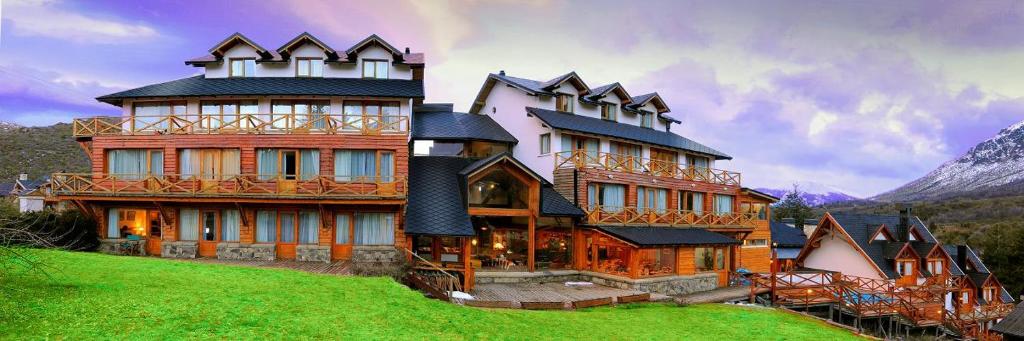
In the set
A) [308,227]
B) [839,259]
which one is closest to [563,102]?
[308,227]

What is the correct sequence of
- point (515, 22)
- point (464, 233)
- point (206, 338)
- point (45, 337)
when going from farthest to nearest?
point (515, 22)
point (464, 233)
point (206, 338)
point (45, 337)

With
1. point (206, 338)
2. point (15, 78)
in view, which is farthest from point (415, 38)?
point (15, 78)

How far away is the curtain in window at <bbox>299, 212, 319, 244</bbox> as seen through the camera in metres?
25.1

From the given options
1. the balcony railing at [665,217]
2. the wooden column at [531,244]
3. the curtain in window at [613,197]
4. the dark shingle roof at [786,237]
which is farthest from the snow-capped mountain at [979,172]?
the wooden column at [531,244]

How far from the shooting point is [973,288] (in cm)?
3866

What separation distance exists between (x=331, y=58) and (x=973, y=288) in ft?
149

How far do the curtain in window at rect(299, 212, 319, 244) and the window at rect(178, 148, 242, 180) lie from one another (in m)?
3.91

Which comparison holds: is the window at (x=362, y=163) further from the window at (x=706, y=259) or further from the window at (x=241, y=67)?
the window at (x=706, y=259)

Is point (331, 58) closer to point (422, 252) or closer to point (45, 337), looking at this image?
point (422, 252)

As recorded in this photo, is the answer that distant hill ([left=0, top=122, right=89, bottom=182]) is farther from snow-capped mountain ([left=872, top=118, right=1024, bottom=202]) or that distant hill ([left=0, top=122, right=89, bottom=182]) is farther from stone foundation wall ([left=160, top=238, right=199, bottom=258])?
snow-capped mountain ([left=872, top=118, right=1024, bottom=202])

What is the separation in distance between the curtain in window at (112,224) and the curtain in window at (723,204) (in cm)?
3457

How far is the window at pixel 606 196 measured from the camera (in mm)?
29938

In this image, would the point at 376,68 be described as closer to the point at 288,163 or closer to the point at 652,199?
the point at 288,163

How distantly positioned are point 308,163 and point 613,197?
1636 cm
